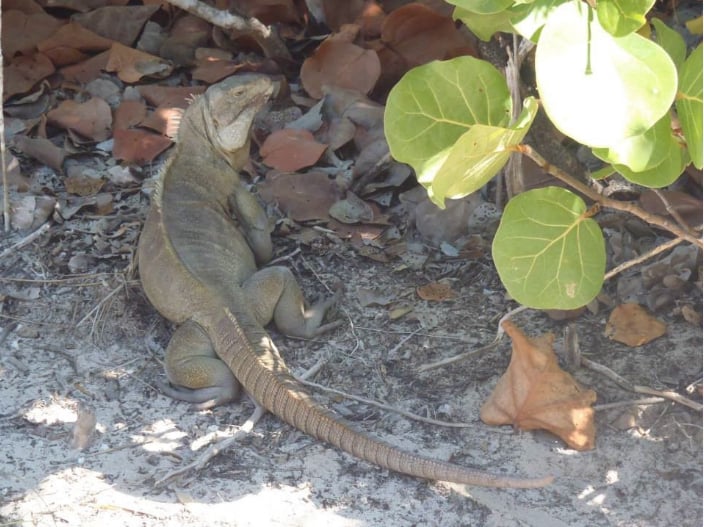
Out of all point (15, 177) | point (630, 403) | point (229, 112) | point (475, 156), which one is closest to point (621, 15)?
point (475, 156)

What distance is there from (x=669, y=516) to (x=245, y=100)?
114 inches

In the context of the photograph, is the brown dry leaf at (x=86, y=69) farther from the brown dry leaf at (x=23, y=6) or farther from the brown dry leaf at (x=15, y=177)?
the brown dry leaf at (x=15, y=177)

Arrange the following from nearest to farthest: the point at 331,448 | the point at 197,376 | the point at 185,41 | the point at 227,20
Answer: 1. the point at 331,448
2. the point at 197,376
3. the point at 227,20
4. the point at 185,41

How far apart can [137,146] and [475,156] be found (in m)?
3.24

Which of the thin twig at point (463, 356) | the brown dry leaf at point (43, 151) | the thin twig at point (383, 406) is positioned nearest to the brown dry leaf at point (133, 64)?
the brown dry leaf at point (43, 151)

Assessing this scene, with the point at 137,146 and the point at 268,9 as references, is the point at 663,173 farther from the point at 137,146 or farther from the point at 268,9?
the point at 268,9

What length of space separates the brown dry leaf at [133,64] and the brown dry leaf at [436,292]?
2.43 m

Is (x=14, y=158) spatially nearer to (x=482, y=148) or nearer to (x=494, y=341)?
(x=494, y=341)

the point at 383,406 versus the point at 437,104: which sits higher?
the point at 437,104

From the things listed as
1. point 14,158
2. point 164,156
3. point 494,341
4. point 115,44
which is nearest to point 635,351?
point 494,341

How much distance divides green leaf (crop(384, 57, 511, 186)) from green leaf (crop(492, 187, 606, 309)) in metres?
0.36

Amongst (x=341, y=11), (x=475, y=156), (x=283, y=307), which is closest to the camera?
(x=475, y=156)

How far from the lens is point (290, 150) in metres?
5.50

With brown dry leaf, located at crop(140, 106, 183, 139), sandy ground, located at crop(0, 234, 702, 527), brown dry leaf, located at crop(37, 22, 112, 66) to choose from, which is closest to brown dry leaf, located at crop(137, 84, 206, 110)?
brown dry leaf, located at crop(140, 106, 183, 139)
